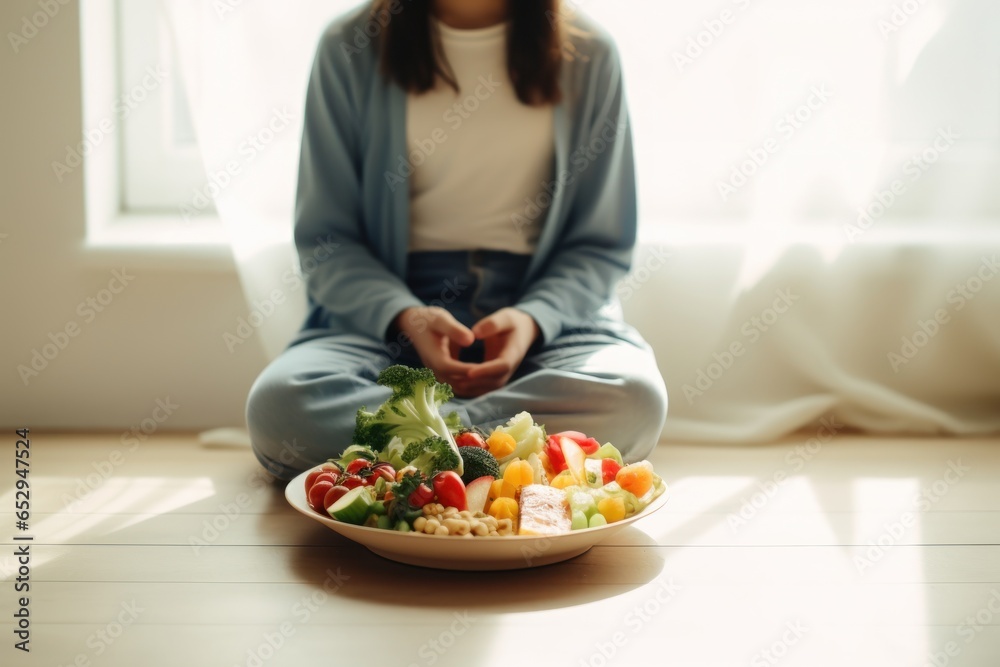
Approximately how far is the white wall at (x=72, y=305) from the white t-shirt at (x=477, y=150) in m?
0.49

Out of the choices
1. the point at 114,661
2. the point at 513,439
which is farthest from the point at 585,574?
the point at 114,661

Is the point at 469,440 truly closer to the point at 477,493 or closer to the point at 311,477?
the point at 477,493

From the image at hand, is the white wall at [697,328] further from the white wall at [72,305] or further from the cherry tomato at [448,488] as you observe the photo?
the cherry tomato at [448,488]

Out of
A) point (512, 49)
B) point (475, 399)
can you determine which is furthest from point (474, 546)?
point (512, 49)

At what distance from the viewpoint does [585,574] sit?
128 cm

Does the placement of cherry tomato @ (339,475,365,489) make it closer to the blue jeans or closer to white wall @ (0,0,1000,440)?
the blue jeans

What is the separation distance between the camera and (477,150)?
1811mm

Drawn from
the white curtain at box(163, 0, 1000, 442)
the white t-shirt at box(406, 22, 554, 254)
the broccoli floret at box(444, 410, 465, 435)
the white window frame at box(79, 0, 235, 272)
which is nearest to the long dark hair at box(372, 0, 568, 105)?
the white t-shirt at box(406, 22, 554, 254)

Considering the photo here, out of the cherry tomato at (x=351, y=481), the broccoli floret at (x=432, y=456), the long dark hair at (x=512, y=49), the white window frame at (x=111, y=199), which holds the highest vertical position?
the long dark hair at (x=512, y=49)

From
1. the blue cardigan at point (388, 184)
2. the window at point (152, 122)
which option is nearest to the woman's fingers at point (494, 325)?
the blue cardigan at point (388, 184)

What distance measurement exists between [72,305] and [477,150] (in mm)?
838

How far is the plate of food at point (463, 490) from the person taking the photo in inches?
47.5

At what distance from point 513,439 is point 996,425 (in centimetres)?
115

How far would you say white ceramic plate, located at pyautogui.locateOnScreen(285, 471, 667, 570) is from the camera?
119 cm
